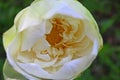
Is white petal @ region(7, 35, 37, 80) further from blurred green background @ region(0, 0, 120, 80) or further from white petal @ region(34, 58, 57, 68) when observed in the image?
blurred green background @ region(0, 0, 120, 80)

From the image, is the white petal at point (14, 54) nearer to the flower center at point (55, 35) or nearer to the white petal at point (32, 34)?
the white petal at point (32, 34)

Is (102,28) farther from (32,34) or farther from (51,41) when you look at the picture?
(32,34)

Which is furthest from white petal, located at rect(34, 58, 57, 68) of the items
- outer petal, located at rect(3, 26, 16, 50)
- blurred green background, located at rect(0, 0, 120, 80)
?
blurred green background, located at rect(0, 0, 120, 80)

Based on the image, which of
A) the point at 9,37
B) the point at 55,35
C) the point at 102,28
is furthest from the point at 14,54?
the point at 102,28

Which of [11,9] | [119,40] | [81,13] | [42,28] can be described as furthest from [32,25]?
[119,40]

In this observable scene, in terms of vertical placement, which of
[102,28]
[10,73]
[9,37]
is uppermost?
[9,37]

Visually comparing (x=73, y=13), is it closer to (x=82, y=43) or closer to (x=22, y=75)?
(x=82, y=43)
